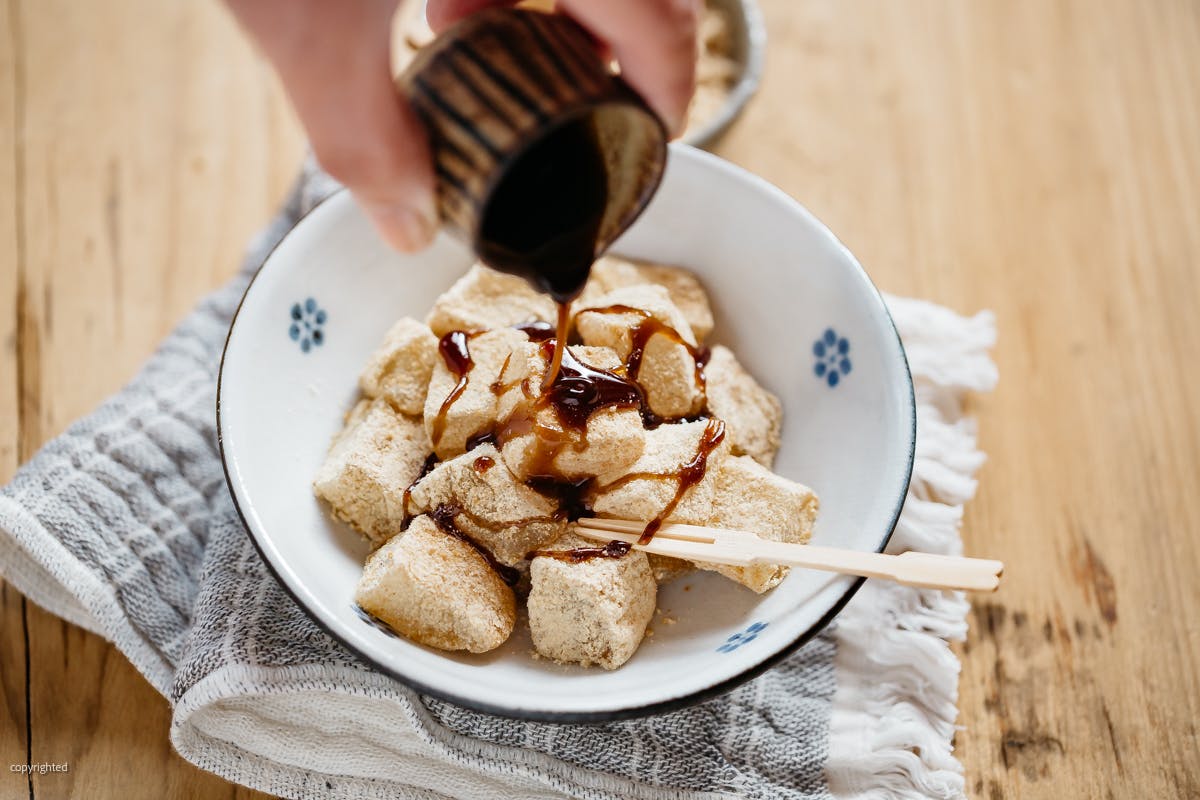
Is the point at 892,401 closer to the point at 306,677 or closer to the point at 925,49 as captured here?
the point at 306,677

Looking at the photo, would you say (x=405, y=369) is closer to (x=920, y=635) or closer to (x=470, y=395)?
(x=470, y=395)

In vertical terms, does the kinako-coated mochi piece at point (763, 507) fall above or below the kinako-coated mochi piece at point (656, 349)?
below

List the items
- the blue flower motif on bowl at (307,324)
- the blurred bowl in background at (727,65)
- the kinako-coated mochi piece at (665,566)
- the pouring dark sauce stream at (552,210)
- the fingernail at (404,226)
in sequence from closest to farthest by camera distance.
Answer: the fingernail at (404,226) < the pouring dark sauce stream at (552,210) < the kinako-coated mochi piece at (665,566) < the blue flower motif on bowl at (307,324) < the blurred bowl in background at (727,65)

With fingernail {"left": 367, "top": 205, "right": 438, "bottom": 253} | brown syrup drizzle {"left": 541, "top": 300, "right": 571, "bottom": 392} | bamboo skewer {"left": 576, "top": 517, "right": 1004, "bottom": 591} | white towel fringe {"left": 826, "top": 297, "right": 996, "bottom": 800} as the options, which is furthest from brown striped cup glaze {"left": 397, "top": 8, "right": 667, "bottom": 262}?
white towel fringe {"left": 826, "top": 297, "right": 996, "bottom": 800}

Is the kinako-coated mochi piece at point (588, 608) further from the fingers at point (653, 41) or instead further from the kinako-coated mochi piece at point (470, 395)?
the fingers at point (653, 41)

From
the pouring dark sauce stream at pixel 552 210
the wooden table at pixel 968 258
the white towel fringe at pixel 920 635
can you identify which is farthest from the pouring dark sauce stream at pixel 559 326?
the wooden table at pixel 968 258

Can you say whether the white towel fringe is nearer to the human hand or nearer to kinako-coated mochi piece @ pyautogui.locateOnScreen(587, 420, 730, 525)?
kinako-coated mochi piece @ pyautogui.locateOnScreen(587, 420, 730, 525)

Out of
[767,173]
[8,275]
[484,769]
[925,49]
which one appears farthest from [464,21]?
[925,49]
